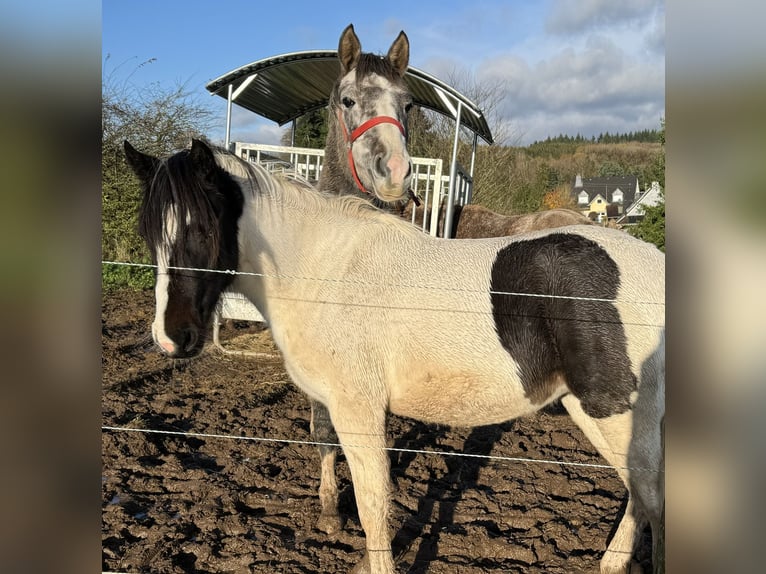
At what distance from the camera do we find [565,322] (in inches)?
90.3

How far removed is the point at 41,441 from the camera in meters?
1.44

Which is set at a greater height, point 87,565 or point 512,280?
point 512,280

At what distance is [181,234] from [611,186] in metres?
4.49

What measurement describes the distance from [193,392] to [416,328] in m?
3.80

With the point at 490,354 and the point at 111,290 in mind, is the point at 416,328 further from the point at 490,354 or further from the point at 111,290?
the point at 111,290

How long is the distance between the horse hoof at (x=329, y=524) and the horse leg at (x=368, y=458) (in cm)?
84

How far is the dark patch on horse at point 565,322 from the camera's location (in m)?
2.25

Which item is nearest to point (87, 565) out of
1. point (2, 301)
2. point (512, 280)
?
point (2, 301)

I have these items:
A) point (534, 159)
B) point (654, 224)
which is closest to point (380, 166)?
point (654, 224)

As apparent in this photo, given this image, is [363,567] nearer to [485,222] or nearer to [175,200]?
[175,200]

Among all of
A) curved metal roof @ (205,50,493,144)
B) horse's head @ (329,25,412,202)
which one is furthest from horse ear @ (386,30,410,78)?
curved metal roof @ (205,50,493,144)

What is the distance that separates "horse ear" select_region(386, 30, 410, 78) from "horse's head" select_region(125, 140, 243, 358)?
67.7 inches

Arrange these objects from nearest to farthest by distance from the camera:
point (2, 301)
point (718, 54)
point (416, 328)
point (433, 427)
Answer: point (718, 54), point (2, 301), point (416, 328), point (433, 427)

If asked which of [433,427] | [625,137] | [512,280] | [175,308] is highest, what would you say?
[625,137]
